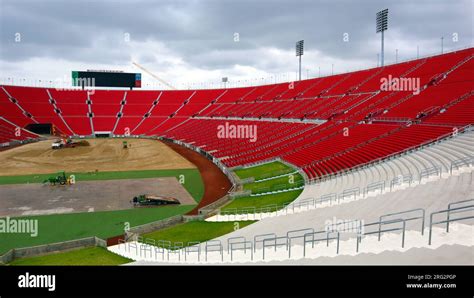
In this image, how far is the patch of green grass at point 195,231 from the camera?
761 inches

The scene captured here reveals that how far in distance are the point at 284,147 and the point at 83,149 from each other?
1419 inches

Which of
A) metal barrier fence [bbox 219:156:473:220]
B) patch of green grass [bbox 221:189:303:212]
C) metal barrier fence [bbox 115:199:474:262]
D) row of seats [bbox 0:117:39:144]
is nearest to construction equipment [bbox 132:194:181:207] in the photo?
patch of green grass [bbox 221:189:303:212]

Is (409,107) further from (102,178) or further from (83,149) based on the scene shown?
(83,149)

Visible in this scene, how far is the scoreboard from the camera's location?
9144 centimetres

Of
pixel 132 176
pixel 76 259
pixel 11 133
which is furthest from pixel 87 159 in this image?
pixel 76 259

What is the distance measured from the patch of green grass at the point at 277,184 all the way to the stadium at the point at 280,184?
206 mm

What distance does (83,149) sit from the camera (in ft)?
188

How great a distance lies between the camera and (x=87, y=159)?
48.6 metres

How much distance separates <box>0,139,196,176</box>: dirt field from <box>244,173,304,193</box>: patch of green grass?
48.0 ft

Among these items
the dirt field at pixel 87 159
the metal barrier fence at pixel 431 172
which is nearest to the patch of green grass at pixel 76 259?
the metal barrier fence at pixel 431 172

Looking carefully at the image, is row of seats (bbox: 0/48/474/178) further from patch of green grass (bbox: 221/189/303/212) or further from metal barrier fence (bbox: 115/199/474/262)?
metal barrier fence (bbox: 115/199/474/262)

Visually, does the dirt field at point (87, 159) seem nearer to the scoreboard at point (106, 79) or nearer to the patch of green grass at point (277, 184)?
the patch of green grass at point (277, 184)

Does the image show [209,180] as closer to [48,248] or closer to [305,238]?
[48,248]
